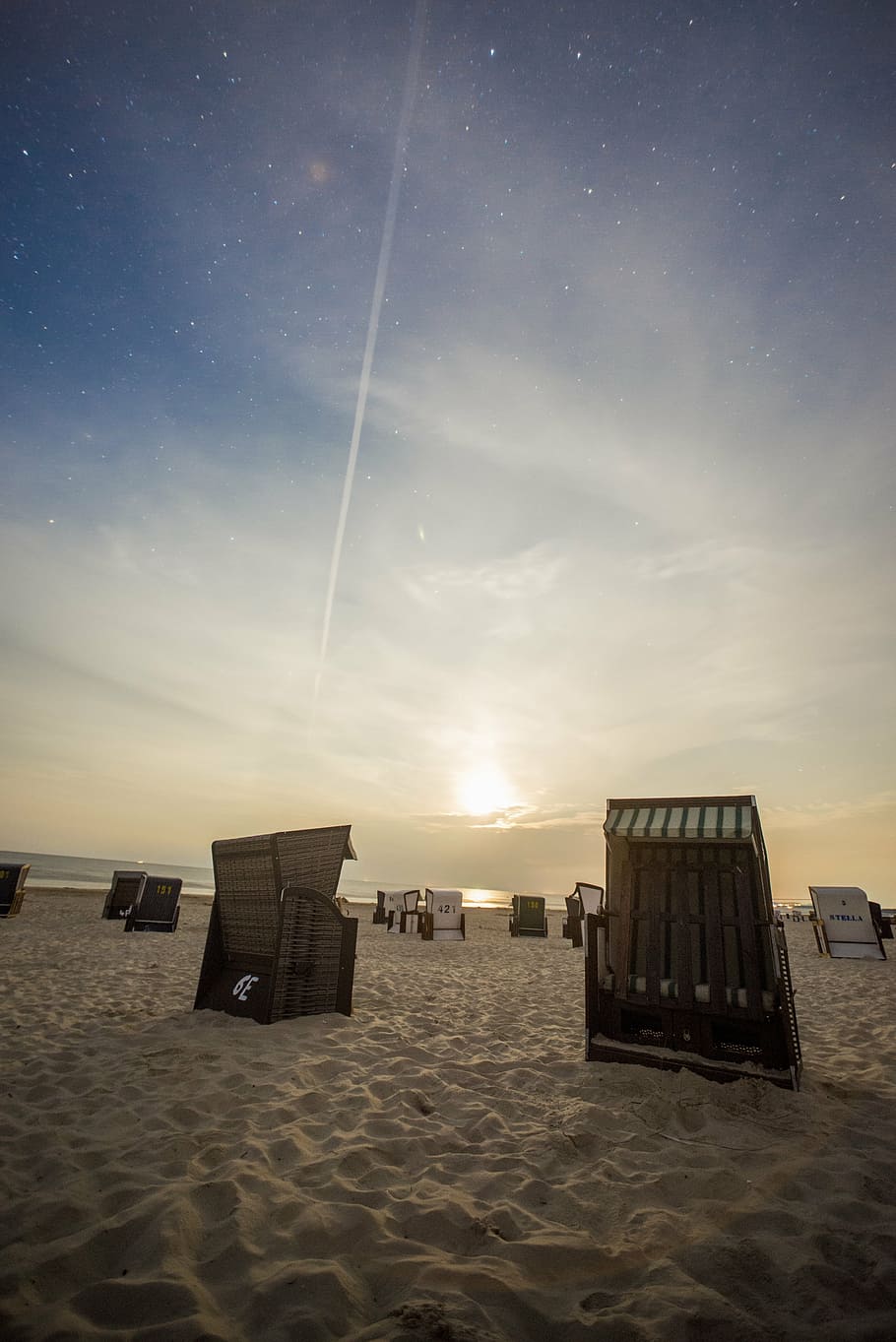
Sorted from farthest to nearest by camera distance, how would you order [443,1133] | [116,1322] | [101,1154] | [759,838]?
[759,838] < [443,1133] < [101,1154] < [116,1322]

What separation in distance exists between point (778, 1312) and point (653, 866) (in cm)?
367

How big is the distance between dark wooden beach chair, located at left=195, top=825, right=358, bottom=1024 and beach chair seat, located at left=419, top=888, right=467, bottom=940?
48.7 ft

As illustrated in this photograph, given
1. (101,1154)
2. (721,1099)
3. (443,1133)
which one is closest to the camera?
(101,1154)

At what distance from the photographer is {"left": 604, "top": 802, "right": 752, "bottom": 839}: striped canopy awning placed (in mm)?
5363

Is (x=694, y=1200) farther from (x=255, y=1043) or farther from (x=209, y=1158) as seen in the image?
(x=255, y=1043)

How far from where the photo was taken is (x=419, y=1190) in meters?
3.42

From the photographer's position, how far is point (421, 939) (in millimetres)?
21031

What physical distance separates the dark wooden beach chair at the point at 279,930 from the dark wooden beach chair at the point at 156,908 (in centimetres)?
1265

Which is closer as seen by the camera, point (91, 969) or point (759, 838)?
point (759, 838)

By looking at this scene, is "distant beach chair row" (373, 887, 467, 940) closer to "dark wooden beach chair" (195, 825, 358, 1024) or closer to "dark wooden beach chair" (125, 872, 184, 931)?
"dark wooden beach chair" (125, 872, 184, 931)

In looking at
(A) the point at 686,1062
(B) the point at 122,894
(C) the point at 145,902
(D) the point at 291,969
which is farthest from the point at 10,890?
(A) the point at 686,1062

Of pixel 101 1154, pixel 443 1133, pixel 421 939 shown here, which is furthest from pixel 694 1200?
pixel 421 939

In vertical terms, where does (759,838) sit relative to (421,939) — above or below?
above

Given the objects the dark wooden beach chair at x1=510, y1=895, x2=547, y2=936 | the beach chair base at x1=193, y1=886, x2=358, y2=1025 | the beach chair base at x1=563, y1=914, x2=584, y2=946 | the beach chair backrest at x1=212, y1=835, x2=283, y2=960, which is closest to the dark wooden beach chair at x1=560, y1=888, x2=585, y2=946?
the beach chair base at x1=563, y1=914, x2=584, y2=946
